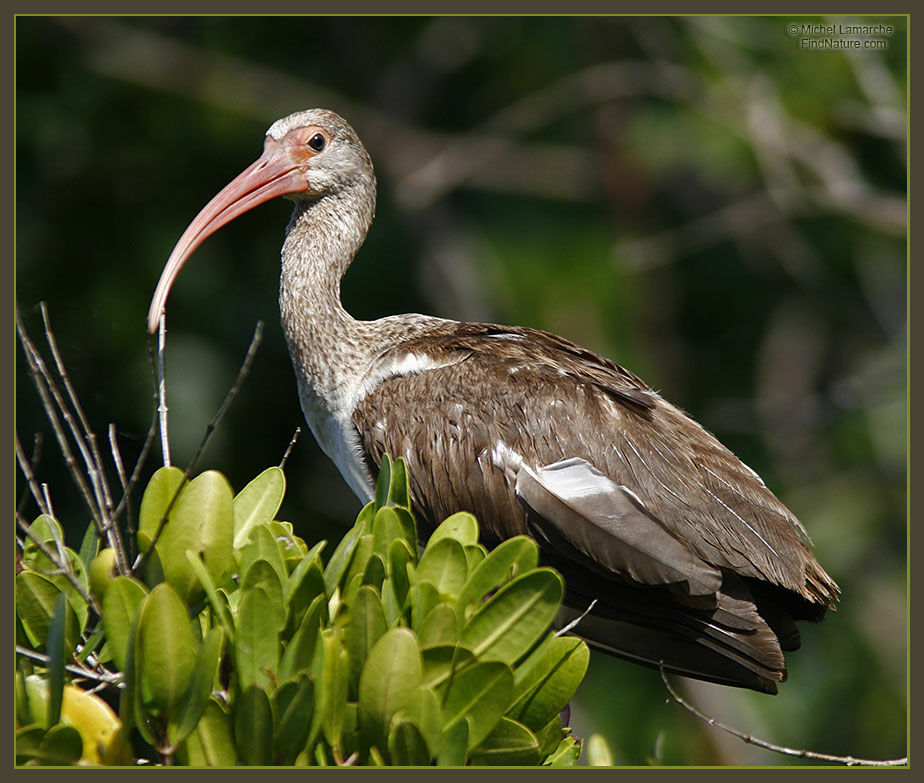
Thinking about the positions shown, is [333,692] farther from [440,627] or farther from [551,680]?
[551,680]

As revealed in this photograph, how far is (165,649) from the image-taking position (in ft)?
8.44

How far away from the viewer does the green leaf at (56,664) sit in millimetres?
2537

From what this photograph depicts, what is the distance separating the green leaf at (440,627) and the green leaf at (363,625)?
0.10 metres

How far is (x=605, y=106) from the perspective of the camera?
1129cm

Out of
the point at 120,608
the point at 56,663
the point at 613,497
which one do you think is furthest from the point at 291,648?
the point at 613,497

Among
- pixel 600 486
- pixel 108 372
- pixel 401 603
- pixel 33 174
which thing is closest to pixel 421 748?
pixel 401 603

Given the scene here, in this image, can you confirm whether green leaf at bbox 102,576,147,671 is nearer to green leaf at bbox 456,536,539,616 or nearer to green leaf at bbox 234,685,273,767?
green leaf at bbox 234,685,273,767

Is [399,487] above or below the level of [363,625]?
above

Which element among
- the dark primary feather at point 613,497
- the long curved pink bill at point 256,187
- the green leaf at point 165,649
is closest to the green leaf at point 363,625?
the green leaf at point 165,649

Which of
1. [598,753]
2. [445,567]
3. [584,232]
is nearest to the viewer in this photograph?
[445,567]

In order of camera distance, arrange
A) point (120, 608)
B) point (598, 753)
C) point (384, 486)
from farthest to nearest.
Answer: point (598, 753) < point (384, 486) < point (120, 608)

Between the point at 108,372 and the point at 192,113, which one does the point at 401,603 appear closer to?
the point at 108,372

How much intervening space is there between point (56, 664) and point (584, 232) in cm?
903

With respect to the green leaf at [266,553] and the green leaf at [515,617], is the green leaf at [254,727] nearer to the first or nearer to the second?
the green leaf at [266,553]
